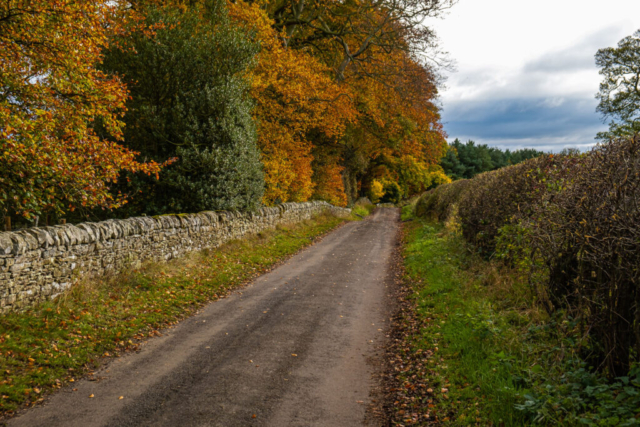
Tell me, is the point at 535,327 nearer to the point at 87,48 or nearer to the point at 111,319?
the point at 111,319

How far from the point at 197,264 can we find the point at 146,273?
2.25 meters

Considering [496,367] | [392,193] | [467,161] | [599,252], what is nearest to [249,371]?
[496,367]

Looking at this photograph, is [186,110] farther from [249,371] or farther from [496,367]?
[496,367]

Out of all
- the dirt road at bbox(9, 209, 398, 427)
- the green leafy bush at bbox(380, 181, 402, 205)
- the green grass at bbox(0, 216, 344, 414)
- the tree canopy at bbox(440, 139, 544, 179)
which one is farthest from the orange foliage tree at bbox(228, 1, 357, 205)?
the tree canopy at bbox(440, 139, 544, 179)

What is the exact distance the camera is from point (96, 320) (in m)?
7.61

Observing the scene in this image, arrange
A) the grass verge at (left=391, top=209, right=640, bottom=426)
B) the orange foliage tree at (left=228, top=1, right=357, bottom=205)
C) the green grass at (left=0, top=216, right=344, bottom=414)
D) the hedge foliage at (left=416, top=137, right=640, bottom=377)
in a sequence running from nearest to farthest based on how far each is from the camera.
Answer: the grass verge at (left=391, top=209, right=640, bottom=426) → the hedge foliage at (left=416, top=137, right=640, bottom=377) → the green grass at (left=0, top=216, right=344, bottom=414) → the orange foliage tree at (left=228, top=1, right=357, bottom=205)

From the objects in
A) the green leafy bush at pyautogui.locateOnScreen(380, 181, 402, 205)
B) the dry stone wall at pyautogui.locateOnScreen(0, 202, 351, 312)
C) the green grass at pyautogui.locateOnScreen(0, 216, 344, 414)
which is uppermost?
the green leafy bush at pyautogui.locateOnScreen(380, 181, 402, 205)

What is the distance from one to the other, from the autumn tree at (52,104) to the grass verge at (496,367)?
8.12 m

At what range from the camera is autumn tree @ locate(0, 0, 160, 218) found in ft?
27.0

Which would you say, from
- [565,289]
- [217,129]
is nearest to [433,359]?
[565,289]

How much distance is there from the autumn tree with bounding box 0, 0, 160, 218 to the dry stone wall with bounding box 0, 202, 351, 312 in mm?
953

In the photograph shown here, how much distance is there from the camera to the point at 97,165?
9.69 m

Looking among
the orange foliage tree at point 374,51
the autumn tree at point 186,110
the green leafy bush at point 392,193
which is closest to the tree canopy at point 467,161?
the green leafy bush at point 392,193

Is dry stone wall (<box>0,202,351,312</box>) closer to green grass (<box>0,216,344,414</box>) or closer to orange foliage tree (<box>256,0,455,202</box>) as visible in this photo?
green grass (<box>0,216,344,414</box>)
